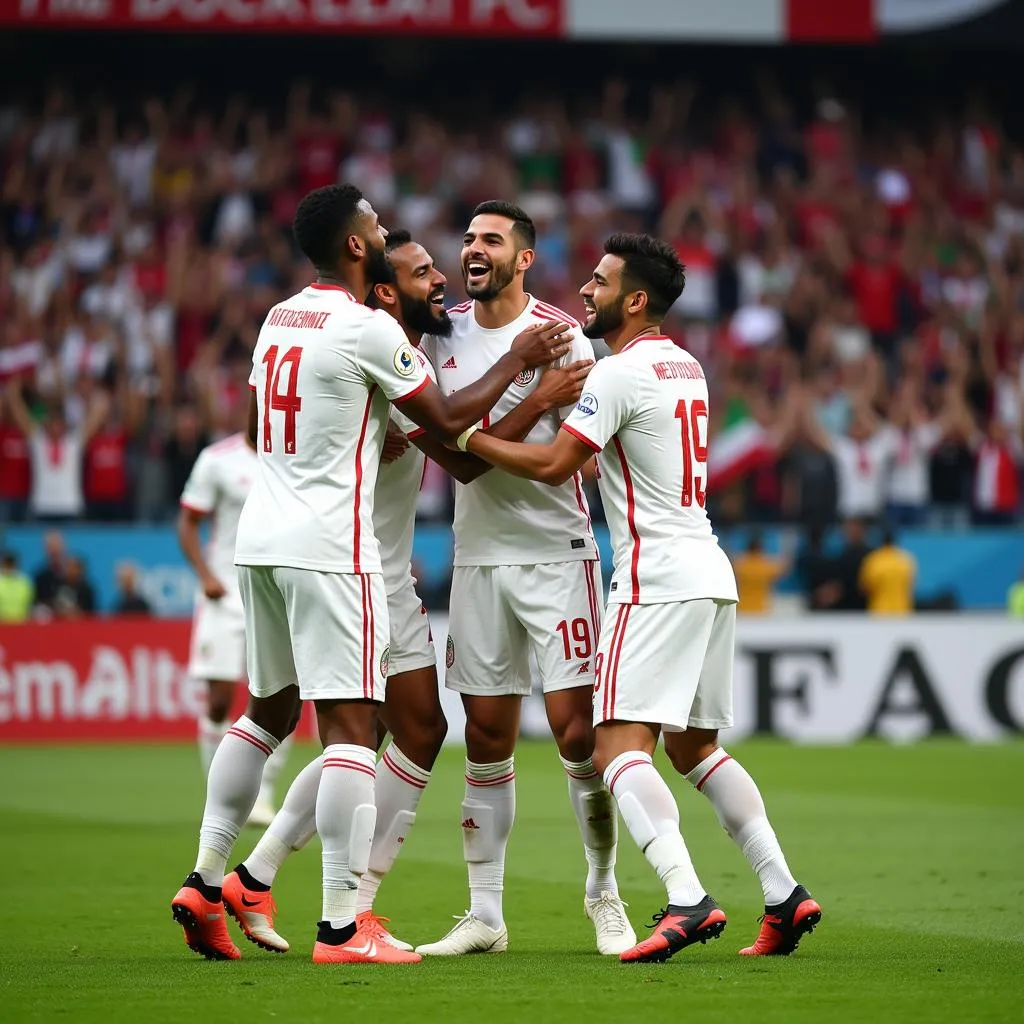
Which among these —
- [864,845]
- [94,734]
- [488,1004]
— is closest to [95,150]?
[94,734]

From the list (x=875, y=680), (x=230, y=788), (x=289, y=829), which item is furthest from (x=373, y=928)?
(x=875, y=680)

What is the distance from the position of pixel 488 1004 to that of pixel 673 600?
5.50 feet

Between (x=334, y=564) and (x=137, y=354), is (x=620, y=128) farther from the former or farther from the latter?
(x=334, y=564)

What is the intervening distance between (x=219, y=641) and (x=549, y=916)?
196 inches

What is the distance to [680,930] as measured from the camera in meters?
6.25

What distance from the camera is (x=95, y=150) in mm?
23469

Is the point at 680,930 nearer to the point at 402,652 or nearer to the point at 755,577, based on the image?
the point at 402,652

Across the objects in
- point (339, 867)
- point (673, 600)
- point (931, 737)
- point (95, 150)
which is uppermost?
point (95, 150)

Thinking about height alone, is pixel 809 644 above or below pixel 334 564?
below

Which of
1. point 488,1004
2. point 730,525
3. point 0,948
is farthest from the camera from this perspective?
point 730,525

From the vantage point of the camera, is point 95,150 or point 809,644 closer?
point 809,644

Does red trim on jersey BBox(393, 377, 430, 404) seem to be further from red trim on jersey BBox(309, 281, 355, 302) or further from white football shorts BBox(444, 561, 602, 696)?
white football shorts BBox(444, 561, 602, 696)

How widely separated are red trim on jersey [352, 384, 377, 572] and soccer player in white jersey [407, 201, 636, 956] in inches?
22.9

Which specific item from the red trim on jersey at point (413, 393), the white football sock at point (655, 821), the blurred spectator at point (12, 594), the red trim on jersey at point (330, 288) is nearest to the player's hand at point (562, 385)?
the red trim on jersey at point (413, 393)
